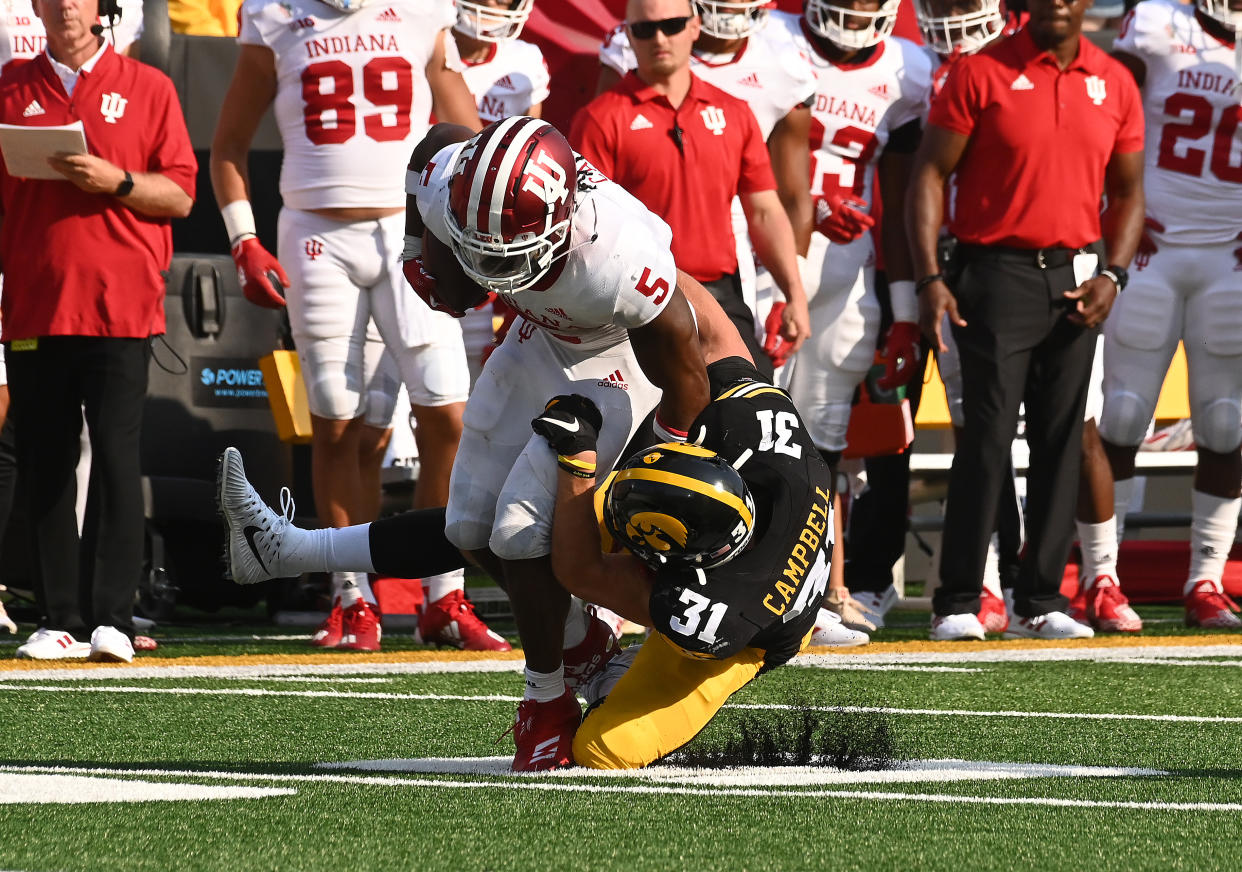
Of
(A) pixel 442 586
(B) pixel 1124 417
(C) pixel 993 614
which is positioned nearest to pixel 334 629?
(A) pixel 442 586

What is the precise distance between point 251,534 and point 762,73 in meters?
3.05

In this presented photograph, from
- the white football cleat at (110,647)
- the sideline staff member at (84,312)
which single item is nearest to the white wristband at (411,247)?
the sideline staff member at (84,312)

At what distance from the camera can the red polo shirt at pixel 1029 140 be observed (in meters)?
6.75

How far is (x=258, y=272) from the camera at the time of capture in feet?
20.7

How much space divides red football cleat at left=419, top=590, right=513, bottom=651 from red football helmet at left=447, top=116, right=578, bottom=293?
277 cm

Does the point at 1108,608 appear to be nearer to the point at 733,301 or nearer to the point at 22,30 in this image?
the point at 733,301

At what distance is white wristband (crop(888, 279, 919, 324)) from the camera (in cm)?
709

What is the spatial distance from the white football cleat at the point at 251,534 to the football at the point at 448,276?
0.63m

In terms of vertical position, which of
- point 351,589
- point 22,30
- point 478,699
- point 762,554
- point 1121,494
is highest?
point 22,30

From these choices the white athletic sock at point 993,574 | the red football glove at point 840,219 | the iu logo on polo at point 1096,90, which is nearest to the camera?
the iu logo on polo at point 1096,90

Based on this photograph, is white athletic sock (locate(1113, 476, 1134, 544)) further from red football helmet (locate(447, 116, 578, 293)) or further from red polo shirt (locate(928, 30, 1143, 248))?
red football helmet (locate(447, 116, 578, 293))

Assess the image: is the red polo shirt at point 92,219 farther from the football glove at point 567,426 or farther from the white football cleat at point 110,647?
the football glove at point 567,426

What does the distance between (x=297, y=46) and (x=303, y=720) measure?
105 inches

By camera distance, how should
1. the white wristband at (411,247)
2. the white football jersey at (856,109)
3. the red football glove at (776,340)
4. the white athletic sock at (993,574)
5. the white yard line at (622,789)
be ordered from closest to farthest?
the white yard line at (622,789)
the white wristband at (411,247)
the red football glove at (776,340)
the white football jersey at (856,109)
the white athletic sock at (993,574)
